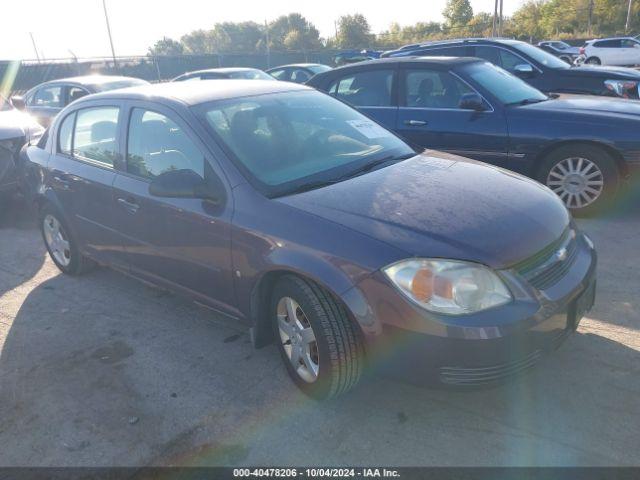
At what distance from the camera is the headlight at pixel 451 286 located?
7.60 feet

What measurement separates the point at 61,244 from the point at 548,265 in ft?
13.3

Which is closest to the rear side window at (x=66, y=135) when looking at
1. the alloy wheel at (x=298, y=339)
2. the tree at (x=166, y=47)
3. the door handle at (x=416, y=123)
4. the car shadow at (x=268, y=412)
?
the car shadow at (x=268, y=412)

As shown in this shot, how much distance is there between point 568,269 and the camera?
267 cm

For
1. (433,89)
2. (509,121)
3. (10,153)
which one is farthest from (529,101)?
(10,153)

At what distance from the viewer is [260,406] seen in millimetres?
2861

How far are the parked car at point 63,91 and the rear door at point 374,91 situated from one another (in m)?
4.51

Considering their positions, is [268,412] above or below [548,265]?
below

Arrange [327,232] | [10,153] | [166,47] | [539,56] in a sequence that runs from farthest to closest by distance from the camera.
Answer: [166,47]
[539,56]
[10,153]
[327,232]

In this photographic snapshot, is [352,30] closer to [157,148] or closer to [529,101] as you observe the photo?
[529,101]

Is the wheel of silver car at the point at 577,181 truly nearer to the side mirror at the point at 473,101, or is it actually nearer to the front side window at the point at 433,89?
the side mirror at the point at 473,101

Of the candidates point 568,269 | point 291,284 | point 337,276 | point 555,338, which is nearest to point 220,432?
point 291,284

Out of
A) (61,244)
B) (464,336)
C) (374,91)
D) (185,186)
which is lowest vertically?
(61,244)

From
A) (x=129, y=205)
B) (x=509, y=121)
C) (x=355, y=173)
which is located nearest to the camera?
(x=355, y=173)

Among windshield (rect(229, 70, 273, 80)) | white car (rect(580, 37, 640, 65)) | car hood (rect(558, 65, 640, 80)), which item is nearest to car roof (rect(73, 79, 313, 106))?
car hood (rect(558, 65, 640, 80))
